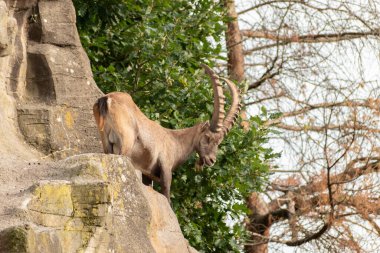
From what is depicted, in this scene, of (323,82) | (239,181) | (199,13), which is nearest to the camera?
(239,181)

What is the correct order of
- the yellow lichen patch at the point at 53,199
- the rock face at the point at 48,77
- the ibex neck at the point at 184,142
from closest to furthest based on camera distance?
the yellow lichen patch at the point at 53,199 < the rock face at the point at 48,77 < the ibex neck at the point at 184,142

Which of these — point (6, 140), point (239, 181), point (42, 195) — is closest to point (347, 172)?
point (239, 181)

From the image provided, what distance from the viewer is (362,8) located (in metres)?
17.4

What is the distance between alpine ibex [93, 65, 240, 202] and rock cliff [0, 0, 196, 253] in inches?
22.4

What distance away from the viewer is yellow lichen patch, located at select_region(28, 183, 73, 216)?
8.70m

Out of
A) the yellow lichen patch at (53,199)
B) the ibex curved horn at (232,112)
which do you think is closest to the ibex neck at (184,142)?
the ibex curved horn at (232,112)

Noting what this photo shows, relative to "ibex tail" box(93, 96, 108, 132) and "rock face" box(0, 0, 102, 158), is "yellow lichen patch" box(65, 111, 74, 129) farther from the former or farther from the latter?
"ibex tail" box(93, 96, 108, 132)

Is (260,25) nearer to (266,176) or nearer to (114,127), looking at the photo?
(266,176)

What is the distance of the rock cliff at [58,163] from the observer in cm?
873

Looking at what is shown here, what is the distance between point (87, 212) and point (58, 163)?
3.11 feet

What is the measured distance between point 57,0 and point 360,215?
17.5 ft

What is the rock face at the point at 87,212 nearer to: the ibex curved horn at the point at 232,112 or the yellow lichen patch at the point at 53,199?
the yellow lichen patch at the point at 53,199

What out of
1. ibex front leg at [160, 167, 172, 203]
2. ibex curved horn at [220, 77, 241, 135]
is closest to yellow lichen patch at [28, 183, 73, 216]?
ibex front leg at [160, 167, 172, 203]

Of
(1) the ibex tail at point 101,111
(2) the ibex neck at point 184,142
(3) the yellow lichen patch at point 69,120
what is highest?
(1) the ibex tail at point 101,111
